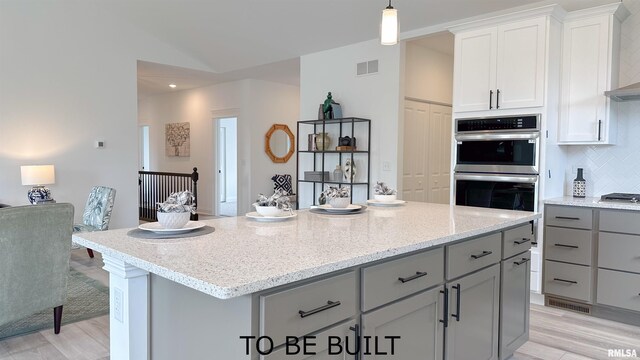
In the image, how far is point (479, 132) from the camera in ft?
13.4

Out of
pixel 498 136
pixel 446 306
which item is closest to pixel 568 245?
pixel 498 136

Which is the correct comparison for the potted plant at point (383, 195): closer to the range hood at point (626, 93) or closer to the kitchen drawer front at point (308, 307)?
the kitchen drawer front at point (308, 307)

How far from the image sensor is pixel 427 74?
223 inches

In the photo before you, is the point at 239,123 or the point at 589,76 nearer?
the point at 589,76

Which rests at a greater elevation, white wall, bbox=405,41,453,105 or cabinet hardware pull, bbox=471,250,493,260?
white wall, bbox=405,41,453,105

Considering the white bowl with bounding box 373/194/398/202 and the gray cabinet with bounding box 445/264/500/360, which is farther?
the white bowl with bounding box 373/194/398/202

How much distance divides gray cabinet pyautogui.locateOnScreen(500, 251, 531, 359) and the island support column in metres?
1.86

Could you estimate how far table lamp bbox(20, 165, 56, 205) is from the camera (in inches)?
200

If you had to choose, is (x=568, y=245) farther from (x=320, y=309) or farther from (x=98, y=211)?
(x=98, y=211)

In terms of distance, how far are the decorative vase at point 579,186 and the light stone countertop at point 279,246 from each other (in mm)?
A: 2025

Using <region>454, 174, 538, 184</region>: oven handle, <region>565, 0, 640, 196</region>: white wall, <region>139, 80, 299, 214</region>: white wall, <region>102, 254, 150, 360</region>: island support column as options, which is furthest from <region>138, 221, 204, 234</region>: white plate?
<region>139, 80, 299, 214</region>: white wall

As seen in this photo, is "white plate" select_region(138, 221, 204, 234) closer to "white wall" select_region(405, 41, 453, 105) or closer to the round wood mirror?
"white wall" select_region(405, 41, 453, 105)

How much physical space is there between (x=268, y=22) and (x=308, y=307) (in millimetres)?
4688

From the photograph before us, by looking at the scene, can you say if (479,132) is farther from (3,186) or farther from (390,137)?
(3,186)
